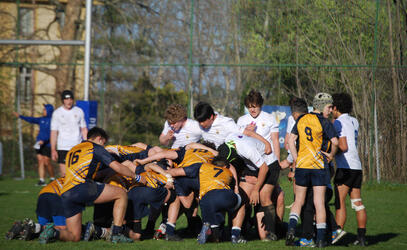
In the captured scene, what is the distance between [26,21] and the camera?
15.2 m

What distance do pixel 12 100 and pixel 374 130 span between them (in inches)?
359

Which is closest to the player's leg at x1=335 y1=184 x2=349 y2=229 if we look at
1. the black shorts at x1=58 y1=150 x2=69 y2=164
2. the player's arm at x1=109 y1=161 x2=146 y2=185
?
the player's arm at x1=109 y1=161 x2=146 y2=185

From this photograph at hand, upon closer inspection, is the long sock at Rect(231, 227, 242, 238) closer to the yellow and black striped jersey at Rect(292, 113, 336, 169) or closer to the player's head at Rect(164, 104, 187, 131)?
the yellow and black striped jersey at Rect(292, 113, 336, 169)

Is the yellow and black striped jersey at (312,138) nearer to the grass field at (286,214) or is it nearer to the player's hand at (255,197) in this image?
the player's hand at (255,197)

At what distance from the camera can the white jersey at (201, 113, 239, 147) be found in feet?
22.7

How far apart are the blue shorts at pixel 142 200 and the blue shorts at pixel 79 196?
57 cm

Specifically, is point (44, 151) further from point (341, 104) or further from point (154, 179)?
point (341, 104)

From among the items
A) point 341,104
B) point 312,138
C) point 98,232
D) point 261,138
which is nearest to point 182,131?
point 261,138

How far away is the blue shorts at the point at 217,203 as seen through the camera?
5.95m

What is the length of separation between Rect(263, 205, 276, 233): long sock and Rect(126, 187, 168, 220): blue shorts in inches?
49.1

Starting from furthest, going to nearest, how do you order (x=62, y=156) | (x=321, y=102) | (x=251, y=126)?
(x=62, y=156) < (x=251, y=126) < (x=321, y=102)

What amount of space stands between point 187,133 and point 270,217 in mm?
1591

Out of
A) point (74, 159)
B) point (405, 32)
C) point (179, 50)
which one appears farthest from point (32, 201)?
point (405, 32)

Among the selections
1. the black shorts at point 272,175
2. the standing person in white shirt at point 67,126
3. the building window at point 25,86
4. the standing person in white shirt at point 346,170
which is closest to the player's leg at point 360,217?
the standing person in white shirt at point 346,170
